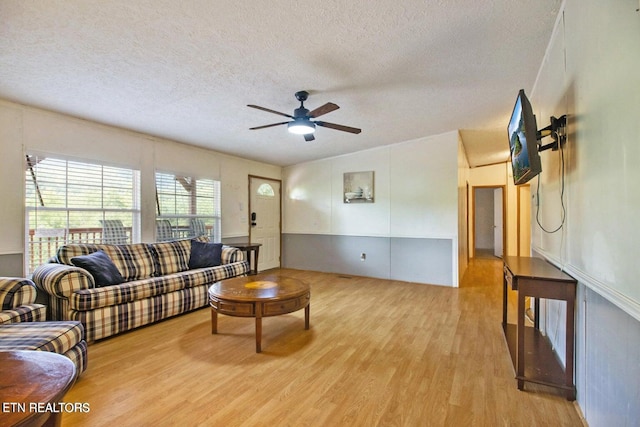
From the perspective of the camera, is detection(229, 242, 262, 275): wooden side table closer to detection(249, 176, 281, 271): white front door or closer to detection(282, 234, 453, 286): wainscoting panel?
detection(249, 176, 281, 271): white front door

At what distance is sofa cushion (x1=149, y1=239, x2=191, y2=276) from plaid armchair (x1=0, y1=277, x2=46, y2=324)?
148 cm

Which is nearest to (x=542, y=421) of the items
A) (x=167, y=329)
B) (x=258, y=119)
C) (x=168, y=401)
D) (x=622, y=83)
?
(x=622, y=83)

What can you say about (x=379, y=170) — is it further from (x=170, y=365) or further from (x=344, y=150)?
(x=170, y=365)

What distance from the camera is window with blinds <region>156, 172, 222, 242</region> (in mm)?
4397

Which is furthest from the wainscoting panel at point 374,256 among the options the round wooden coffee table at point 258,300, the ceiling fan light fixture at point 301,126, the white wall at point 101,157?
the ceiling fan light fixture at point 301,126

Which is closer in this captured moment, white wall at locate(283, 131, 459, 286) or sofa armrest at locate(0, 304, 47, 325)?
sofa armrest at locate(0, 304, 47, 325)

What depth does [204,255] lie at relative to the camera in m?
4.12

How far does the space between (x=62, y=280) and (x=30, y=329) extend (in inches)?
31.7

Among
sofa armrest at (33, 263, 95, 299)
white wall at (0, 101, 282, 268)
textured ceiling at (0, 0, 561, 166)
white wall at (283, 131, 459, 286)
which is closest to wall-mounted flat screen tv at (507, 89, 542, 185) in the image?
textured ceiling at (0, 0, 561, 166)

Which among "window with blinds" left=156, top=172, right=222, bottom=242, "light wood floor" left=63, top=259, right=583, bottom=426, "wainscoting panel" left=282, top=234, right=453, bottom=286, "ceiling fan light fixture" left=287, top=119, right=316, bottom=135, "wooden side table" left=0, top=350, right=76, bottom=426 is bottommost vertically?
Answer: "light wood floor" left=63, top=259, right=583, bottom=426

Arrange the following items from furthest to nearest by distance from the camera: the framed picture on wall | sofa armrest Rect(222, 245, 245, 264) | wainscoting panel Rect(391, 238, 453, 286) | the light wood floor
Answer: the framed picture on wall < wainscoting panel Rect(391, 238, 453, 286) < sofa armrest Rect(222, 245, 245, 264) < the light wood floor

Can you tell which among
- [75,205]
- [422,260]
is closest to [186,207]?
[75,205]

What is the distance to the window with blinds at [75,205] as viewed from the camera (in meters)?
3.18

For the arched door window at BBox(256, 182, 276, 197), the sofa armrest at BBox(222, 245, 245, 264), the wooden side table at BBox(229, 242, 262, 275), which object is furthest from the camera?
the arched door window at BBox(256, 182, 276, 197)
